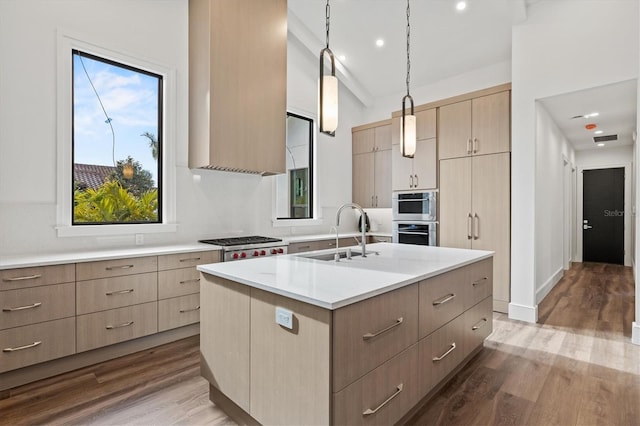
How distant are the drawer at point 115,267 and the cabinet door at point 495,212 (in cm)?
358

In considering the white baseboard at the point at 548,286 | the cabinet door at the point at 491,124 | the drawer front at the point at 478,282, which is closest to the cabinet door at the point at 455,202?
the cabinet door at the point at 491,124

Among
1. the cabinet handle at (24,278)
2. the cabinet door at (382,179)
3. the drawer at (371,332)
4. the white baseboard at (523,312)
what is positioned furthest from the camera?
the cabinet door at (382,179)

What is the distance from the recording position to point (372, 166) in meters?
5.60

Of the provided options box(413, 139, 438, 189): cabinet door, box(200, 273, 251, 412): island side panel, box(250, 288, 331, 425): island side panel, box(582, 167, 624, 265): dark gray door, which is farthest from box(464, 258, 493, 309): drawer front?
box(582, 167, 624, 265): dark gray door

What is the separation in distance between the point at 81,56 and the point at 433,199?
4142 millimetres

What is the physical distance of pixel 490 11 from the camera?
12.9 feet

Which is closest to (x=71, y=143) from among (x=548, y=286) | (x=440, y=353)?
(x=440, y=353)

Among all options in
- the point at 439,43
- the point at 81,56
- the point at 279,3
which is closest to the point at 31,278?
the point at 81,56

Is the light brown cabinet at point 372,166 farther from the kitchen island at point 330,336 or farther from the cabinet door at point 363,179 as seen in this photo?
the kitchen island at point 330,336

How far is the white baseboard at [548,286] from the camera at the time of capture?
13.8 ft

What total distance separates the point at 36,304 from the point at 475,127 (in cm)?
456

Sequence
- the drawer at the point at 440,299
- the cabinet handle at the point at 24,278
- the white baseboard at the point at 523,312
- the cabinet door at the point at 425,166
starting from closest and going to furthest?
1. the drawer at the point at 440,299
2. the cabinet handle at the point at 24,278
3. the white baseboard at the point at 523,312
4. the cabinet door at the point at 425,166

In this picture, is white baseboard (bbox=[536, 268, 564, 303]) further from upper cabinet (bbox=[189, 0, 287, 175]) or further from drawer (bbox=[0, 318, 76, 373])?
drawer (bbox=[0, 318, 76, 373])

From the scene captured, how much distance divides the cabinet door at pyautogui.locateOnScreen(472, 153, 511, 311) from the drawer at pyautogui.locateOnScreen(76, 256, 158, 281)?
3.58 meters
